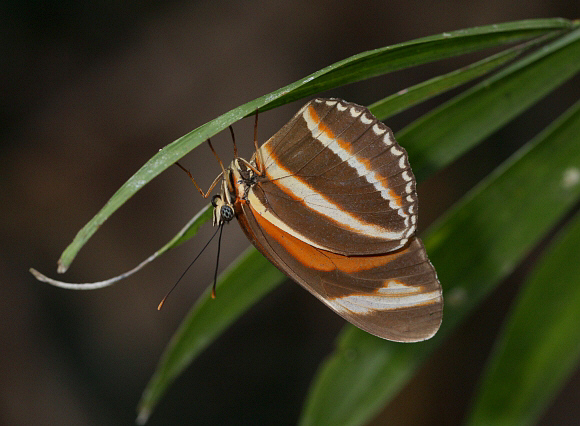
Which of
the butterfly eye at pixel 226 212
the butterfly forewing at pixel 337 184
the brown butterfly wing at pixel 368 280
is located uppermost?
the butterfly eye at pixel 226 212

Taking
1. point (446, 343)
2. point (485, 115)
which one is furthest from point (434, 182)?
point (485, 115)

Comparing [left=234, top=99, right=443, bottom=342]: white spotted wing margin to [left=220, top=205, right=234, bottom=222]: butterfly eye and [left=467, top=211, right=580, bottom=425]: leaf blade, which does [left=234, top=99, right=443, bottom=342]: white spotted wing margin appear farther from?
[left=467, top=211, right=580, bottom=425]: leaf blade

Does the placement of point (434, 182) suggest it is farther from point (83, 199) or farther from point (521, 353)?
point (83, 199)

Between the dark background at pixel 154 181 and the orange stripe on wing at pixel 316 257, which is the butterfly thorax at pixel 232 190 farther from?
the dark background at pixel 154 181

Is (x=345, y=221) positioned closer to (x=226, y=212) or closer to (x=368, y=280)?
(x=368, y=280)

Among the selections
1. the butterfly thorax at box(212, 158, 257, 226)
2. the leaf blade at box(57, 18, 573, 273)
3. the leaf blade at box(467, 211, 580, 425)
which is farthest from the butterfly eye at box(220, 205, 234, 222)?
the leaf blade at box(467, 211, 580, 425)

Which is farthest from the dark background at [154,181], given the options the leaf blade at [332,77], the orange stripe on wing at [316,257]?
the leaf blade at [332,77]

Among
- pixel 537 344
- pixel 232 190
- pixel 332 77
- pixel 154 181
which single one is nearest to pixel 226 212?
pixel 232 190
